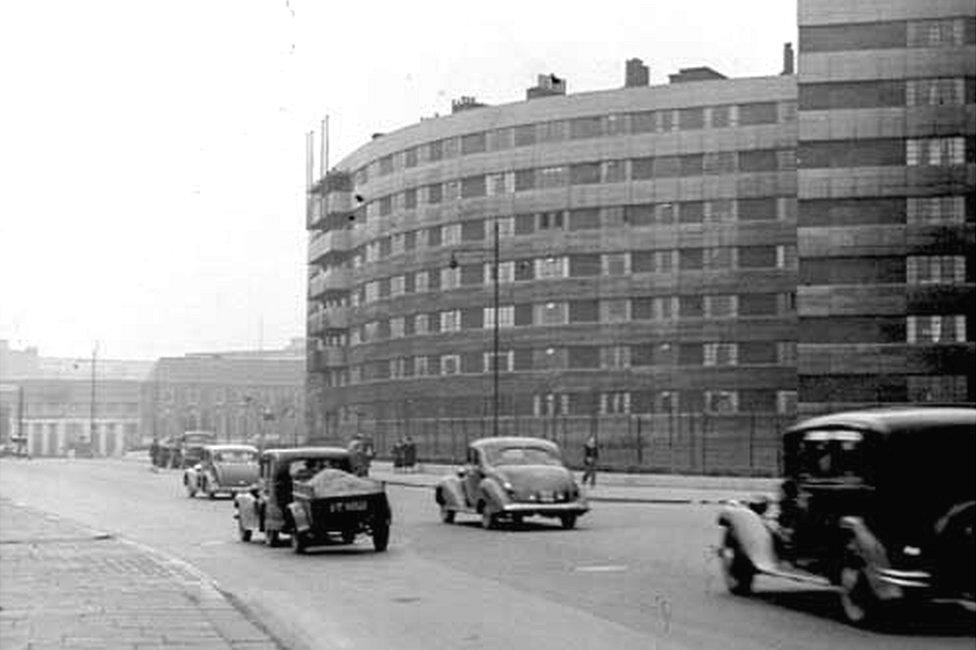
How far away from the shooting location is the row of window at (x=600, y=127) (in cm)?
8856

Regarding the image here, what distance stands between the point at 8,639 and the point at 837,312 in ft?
226

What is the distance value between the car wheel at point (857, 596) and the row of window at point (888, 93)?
6637 centimetres

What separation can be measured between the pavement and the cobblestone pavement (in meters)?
21.4

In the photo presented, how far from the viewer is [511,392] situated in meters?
94.8

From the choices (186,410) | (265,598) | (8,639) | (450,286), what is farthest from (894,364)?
(186,410)

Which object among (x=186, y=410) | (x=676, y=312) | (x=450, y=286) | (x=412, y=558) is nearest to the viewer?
(x=412, y=558)

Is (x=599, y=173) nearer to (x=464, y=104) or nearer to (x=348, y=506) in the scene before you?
(x=464, y=104)

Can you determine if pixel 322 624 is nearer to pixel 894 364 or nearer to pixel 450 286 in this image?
pixel 894 364

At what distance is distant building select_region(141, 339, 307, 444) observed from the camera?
488 feet

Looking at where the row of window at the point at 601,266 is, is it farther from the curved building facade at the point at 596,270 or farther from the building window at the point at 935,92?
the building window at the point at 935,92

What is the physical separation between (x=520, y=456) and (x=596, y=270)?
65326 mm

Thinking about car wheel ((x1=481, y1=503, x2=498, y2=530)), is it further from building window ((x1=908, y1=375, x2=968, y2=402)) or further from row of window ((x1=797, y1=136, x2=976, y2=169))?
row of window ((x1=797, y1=136, x2=976, y2=169))

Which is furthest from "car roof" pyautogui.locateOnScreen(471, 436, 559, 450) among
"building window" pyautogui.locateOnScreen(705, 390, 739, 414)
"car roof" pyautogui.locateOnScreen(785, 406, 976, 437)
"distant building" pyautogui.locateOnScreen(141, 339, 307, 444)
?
"distant building" pyautogui.locateOnScreen(141, 339, 307, 444)

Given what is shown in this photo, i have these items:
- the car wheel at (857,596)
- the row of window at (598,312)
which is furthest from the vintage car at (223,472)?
the row of window at (598,312)
